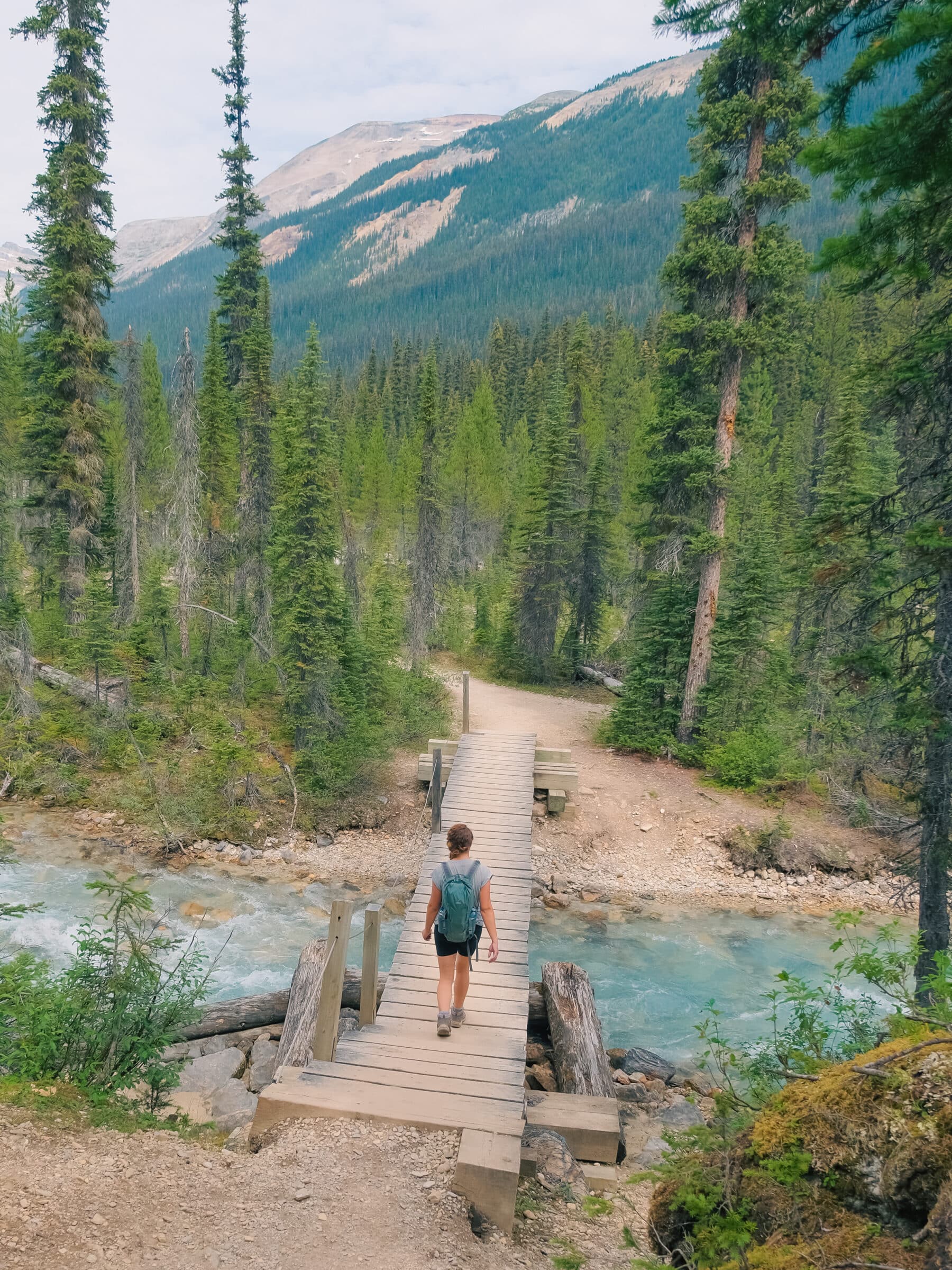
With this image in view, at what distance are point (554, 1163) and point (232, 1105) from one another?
3915 mm

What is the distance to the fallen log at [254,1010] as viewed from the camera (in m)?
8.60

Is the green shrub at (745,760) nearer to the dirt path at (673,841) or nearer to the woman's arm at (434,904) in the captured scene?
the dirt path at (673,841)

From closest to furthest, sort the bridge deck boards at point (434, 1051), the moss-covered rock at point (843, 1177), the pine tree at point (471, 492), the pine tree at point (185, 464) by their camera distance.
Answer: the moss-covered rock at point (843, 1177) → the bridge deck boards at point (434, 1051) → the pine tree at point (185, 464) → the pine tree at point (471, 492)

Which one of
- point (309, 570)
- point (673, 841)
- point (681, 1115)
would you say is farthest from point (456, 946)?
point (309, 570)

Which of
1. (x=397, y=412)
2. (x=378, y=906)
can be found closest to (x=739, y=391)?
(x=378, y=906)

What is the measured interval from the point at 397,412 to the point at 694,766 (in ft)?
186

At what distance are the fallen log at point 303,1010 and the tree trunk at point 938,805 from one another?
6007mm

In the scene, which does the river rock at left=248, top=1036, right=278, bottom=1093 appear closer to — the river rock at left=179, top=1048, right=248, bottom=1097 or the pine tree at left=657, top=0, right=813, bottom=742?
the river rock at left=179, top=1048, right=248, bottom=1097

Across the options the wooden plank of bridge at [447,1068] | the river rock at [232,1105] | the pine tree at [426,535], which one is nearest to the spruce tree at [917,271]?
the wooden plank of bridge at [447,1068]

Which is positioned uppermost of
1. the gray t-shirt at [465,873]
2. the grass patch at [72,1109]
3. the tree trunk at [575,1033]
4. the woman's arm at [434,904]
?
the gray t-shirt at [465,873]

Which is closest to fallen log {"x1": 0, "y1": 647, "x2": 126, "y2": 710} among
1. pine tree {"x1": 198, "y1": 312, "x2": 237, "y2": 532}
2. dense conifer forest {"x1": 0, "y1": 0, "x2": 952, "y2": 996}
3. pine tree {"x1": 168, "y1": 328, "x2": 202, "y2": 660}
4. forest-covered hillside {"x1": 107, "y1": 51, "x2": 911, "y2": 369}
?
dense conifer forest {"x1": 0, "y1": 0, "x2": 952, "y2": 996}

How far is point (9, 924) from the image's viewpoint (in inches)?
459

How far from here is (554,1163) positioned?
223 inches

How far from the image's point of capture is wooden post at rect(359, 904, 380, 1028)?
6.23m
